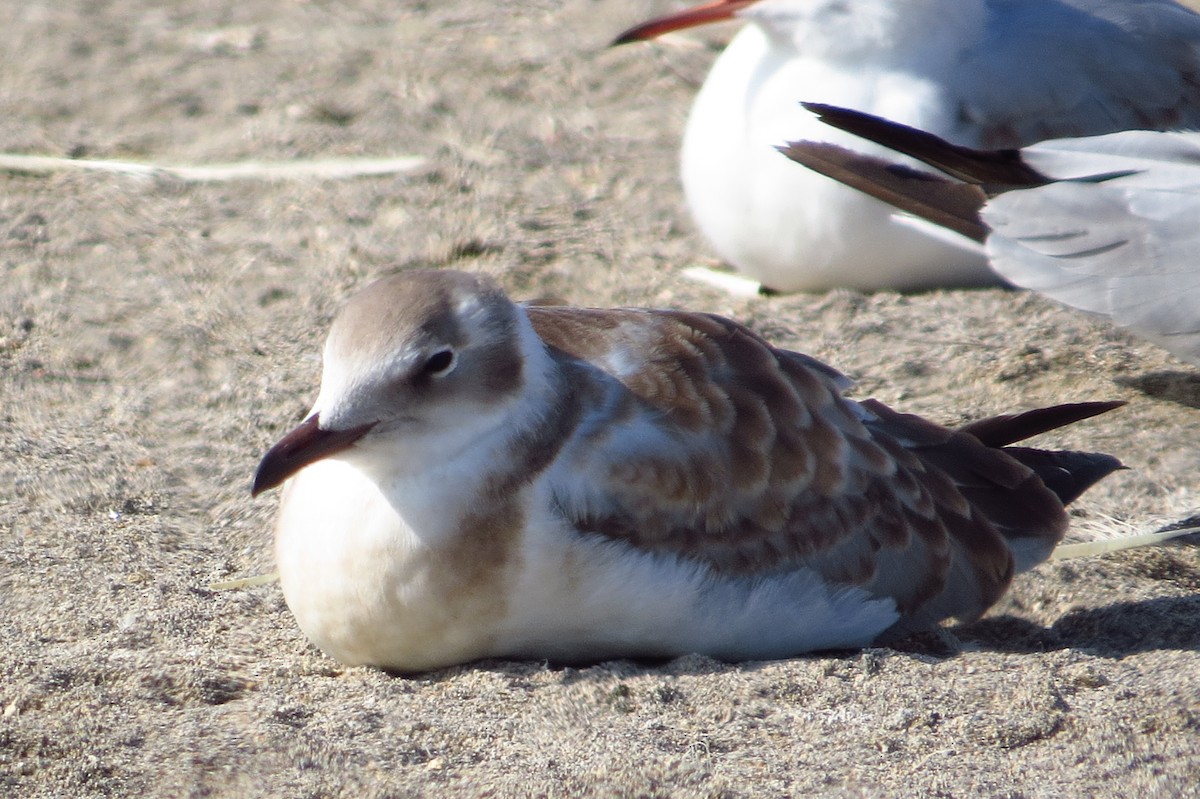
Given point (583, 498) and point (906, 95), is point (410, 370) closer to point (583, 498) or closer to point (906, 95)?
point (583, 498)

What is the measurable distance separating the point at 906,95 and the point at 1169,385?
1.35 m

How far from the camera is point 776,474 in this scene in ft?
12.0

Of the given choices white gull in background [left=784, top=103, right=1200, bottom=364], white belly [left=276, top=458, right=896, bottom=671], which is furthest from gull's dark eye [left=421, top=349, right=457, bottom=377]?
white gull in background [left=784, top=103, right=1200, bottom=364]

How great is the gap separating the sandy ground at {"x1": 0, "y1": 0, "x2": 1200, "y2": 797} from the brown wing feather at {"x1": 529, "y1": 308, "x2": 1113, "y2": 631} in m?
0.20

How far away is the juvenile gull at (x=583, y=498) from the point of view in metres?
3.29

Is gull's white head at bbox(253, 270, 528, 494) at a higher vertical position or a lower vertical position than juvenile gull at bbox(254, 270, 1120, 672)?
higher

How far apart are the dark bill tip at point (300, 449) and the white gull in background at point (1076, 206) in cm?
207

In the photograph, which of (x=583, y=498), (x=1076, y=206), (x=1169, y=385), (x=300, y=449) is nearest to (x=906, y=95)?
(x=1076, y=206)

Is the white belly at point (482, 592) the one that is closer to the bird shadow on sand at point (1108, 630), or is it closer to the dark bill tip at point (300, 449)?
the dark bill tip at point (300, 449)

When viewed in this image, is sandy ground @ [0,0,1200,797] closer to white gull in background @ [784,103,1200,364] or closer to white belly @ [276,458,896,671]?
white belly @ [276,458,896,671]

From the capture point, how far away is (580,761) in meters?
2.97

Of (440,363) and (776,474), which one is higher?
(440,363)

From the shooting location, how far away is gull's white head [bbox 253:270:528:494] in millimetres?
3246

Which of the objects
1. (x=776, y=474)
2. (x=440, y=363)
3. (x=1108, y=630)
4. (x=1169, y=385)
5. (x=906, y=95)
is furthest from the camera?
(x=906, y=95)
